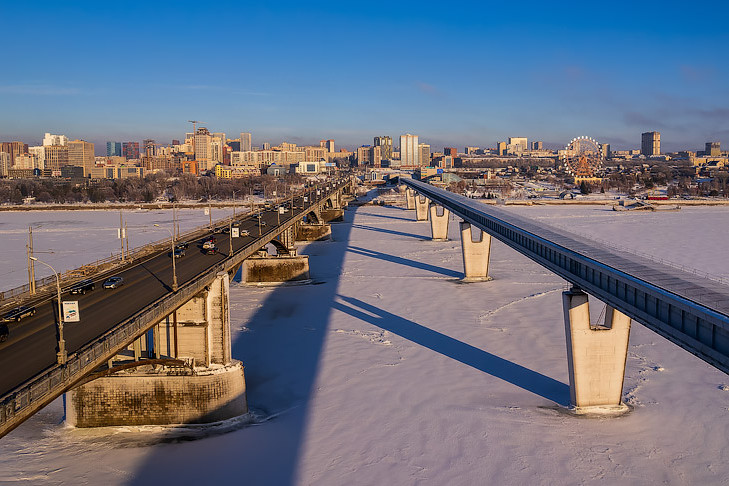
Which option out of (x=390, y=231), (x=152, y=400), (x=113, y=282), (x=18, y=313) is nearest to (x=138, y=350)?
(x=152, y=400)

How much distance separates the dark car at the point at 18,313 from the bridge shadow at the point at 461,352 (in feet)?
69.6

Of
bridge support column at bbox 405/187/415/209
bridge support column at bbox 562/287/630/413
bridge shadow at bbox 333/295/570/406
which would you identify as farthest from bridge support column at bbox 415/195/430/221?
bridge support column at bbox 562/287/630/413

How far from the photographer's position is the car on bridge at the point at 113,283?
31.5 m

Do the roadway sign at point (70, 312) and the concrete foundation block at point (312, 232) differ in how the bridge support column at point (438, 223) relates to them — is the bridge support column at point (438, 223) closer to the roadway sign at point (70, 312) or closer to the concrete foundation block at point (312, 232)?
the concrete foundation block at point (312, 232)

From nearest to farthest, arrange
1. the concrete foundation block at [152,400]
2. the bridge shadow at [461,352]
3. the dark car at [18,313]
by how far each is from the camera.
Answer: the dark car at [18,313] < the concrete foundation block at [152,400] < the bridge shadow at [461,352]

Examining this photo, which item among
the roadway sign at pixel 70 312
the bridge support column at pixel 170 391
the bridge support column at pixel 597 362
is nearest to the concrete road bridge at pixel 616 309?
the bridge support column at pixel 597 362

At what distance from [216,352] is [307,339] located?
12.1 meters

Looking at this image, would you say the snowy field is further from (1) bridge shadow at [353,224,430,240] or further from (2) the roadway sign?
(1) bridge shadow at [353,224,430,240]

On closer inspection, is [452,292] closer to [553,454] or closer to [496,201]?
[553,454]

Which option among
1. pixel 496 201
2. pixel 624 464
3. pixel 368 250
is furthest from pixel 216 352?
pixel 496 201

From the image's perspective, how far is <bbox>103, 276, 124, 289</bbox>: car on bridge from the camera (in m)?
31.5

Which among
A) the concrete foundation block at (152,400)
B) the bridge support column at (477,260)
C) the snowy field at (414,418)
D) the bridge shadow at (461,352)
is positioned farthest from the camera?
the bridge support column at (477,260)

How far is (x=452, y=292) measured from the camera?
55.3m

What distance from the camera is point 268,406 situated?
3003cm
